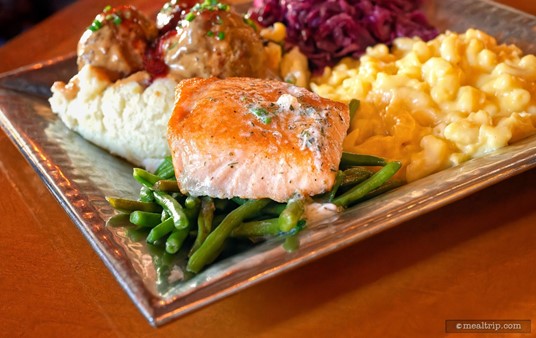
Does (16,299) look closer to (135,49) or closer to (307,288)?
(307,288)

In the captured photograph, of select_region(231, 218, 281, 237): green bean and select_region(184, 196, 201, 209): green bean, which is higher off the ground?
select_region(184, 196, 201, 209): green bean

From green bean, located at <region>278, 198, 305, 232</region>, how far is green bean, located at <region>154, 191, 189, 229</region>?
1.29ft

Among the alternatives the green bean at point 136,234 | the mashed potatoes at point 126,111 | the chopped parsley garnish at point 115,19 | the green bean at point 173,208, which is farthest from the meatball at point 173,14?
the green bean at point 136,234

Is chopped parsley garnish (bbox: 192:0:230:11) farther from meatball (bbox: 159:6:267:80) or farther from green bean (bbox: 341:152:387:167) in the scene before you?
green bean (bbox: 341:152:387:167)

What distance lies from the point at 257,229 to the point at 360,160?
2.11 feet

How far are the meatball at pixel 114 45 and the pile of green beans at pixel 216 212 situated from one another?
36.8 inches

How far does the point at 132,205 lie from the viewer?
8.55ft

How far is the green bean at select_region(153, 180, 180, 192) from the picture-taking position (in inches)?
101

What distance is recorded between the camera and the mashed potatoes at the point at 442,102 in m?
2.85

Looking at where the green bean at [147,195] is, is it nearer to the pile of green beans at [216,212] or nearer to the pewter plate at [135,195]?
the pile of green beans at [216,212]

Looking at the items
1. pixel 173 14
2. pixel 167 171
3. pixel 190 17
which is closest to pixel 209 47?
pixel 190 17

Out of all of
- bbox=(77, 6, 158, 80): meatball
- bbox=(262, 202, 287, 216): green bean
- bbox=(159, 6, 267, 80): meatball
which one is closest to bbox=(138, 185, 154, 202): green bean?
bbox=(262, 202, 287, 216): green bean

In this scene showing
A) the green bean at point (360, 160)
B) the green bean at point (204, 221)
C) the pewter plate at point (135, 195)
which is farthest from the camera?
the green bean at point (360, 160)

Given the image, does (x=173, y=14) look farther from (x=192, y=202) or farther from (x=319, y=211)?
(x=319, y=211)
